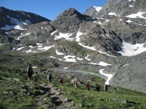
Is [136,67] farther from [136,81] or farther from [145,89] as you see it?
[145,89]

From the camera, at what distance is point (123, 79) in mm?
140625

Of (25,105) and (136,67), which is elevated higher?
(136,67)

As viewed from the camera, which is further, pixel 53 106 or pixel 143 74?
pixel 143 74

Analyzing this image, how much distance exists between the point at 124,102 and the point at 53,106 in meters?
8.20

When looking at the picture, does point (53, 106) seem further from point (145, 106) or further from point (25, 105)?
point (145, 106)

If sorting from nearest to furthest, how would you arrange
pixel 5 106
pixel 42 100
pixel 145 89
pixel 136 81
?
pixel 5 106 → pixel 42 100 → pixel 145 89 → pixel 136 81

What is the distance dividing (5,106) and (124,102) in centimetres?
1233

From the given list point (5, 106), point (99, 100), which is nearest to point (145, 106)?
point (99, 100)

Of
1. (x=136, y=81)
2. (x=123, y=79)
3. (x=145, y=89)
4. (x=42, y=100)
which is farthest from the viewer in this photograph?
(x=123, y=79)

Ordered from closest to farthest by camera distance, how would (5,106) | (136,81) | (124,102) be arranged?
(5,106)
(124,102)
(136,81)

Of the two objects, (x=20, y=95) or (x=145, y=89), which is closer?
(x=20, y=95)

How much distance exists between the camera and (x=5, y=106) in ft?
78.0

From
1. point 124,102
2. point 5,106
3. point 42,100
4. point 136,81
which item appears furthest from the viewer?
point 136,81

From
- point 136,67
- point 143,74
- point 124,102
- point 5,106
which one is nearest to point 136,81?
point 143,74
